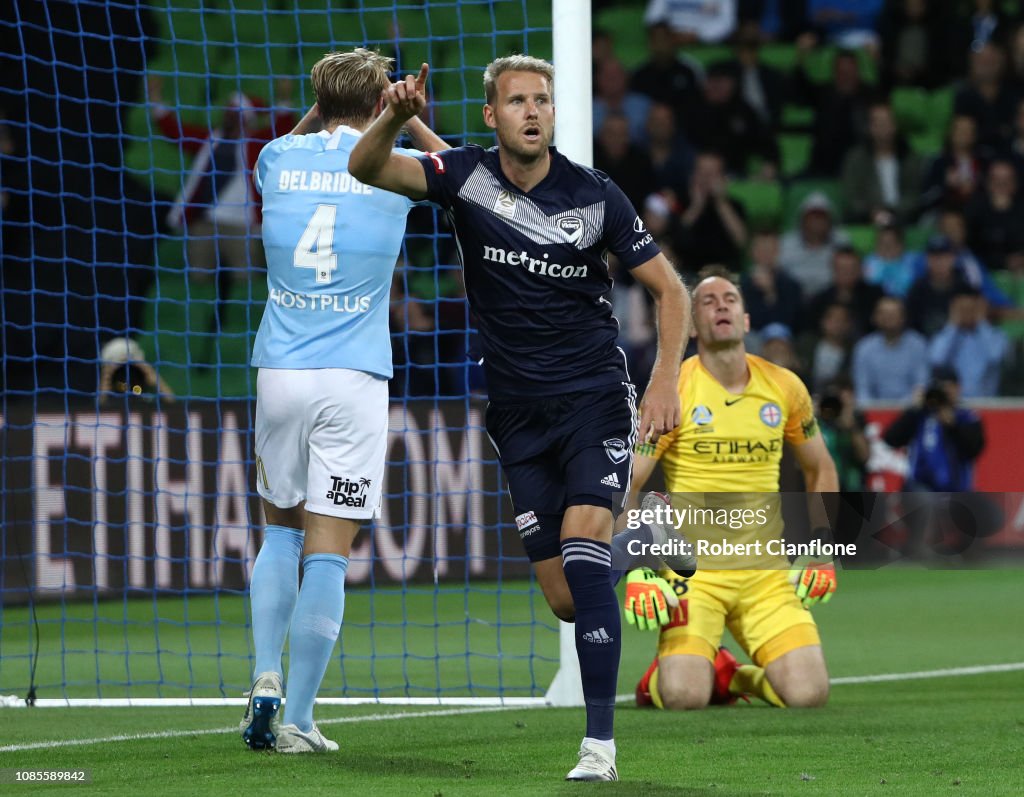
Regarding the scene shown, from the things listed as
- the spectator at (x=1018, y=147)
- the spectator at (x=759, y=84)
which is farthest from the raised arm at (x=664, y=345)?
the spectator at (x=759, y=84)

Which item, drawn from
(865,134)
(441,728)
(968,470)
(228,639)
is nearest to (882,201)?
(865,134)

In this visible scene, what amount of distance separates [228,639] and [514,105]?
16.2 feet

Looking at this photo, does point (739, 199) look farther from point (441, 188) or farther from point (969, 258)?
point (441, 188)

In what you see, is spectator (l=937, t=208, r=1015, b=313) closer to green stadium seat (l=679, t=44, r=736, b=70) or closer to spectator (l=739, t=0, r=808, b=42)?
green stadium seat (l=679, t=44, r=736, b=70)

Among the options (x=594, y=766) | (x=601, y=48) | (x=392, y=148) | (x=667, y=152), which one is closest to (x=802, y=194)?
(x=667, y=152)

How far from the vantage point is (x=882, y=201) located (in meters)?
16.8

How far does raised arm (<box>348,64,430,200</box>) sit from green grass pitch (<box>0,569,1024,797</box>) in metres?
1.68

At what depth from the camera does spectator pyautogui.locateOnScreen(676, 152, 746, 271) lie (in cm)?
1562

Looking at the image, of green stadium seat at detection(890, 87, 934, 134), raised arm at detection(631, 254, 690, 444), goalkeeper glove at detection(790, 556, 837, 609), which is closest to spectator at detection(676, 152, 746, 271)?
green stadium seat at detection(890, 87, 934, 134)

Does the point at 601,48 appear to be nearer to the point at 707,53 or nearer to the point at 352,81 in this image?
the point at 707,53

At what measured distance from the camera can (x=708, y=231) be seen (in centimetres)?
1572

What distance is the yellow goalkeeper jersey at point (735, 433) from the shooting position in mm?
7195

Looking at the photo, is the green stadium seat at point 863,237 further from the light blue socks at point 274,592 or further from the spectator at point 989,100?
the light blue socks at point 274,592

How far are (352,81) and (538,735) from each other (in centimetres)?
228
